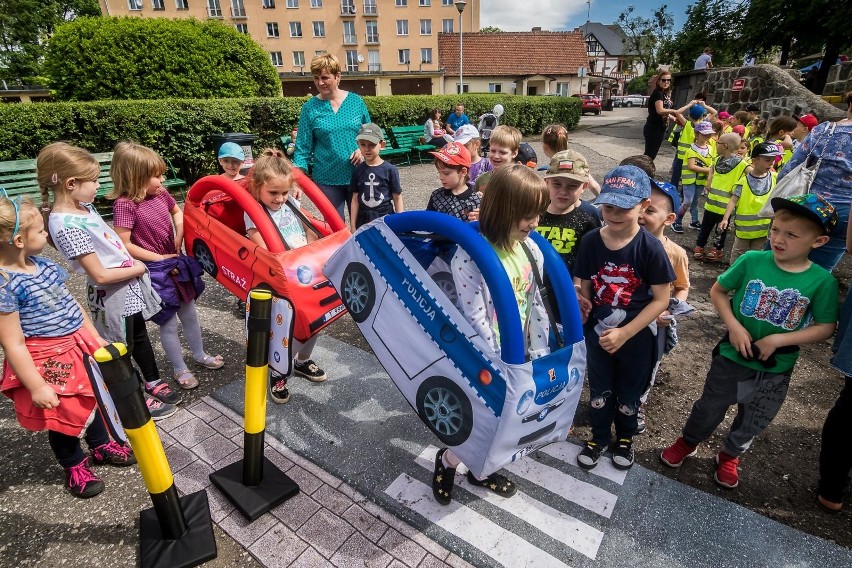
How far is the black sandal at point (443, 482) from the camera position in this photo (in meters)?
2.53

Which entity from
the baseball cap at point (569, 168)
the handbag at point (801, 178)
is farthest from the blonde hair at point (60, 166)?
the handbag at point (801, 178)

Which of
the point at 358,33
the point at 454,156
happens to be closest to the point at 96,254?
the point at 454,156

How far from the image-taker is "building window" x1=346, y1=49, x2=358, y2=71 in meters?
49.1

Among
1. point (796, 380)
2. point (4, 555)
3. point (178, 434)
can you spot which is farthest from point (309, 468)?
point (796, 380)

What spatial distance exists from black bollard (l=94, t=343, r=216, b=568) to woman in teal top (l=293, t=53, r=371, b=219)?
3004mm

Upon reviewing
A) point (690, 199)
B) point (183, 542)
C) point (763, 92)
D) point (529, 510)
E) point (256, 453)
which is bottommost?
point (529, 510)

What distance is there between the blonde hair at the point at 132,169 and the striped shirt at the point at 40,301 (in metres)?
0.82

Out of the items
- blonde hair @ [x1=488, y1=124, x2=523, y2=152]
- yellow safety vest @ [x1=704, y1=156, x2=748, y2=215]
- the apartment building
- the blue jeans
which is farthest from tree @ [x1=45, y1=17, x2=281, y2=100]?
the apartment building

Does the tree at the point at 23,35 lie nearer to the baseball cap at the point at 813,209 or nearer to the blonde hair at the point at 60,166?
the blonde hair at the point at 60,166

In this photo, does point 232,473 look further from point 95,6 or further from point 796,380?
point 95,6

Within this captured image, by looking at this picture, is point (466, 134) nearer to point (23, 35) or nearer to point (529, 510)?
point (529, 510)

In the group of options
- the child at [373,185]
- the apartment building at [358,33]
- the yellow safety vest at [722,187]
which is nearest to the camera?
the child at [373,185]

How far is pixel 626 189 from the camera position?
2295 millimetres

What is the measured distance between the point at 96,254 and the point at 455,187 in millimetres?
2425
